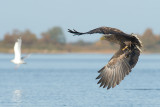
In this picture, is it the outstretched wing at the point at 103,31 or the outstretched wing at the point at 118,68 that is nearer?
the outstretched wing at the point at 103,31

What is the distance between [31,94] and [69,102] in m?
3.91

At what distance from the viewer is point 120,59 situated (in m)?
15.3

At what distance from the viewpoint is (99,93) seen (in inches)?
980

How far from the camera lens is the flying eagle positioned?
46.7 feet

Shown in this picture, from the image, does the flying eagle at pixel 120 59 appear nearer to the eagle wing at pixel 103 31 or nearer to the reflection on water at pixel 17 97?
the eagle wing at pixel 103 31

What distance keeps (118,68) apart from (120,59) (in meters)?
0.43

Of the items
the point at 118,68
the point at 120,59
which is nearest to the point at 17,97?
the point at 120,59

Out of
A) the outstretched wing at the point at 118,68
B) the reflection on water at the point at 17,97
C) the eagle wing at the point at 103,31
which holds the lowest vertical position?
the reflection on water at the point at 17,97

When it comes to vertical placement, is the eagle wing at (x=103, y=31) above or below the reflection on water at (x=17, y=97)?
above

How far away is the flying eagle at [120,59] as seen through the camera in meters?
14.2

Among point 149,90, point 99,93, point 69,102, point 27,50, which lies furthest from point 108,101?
point 27,50

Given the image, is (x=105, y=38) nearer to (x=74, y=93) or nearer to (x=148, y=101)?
(x=148, y=101)

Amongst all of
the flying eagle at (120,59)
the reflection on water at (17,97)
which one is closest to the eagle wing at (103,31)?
the flying eagle at (120,59)

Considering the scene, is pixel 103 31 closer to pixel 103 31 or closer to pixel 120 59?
pixel 103 31
